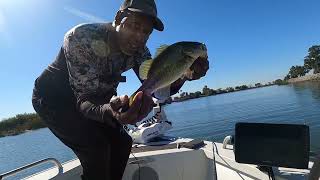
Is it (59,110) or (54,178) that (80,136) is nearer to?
(59,110)

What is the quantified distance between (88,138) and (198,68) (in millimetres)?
1054

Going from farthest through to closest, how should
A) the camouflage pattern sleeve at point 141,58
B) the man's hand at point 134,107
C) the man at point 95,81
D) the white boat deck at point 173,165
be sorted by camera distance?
1. the white boat deck at point 173,165
2. the camouflage pattern sleeve at point 141,58
3. the man at point 95,81
4. the man's hand at point 134,107

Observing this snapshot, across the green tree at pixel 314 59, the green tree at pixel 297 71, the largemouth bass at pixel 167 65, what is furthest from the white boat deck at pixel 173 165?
the green tree at pixel 297 71

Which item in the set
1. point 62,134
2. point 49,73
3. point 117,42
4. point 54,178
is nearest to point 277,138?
point 117,42

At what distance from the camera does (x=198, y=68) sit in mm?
2807

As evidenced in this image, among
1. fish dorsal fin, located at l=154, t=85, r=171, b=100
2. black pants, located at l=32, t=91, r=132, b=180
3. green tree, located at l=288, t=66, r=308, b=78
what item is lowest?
black pants, located at l=32, t=91, r=132, b=180

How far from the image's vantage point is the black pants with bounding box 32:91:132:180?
2.94 m

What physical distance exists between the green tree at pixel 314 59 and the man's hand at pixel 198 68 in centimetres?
9276

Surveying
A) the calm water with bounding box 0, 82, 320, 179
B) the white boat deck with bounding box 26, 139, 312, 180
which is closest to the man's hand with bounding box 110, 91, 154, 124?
the white boat deck with bounding box 26, 139, 312, 180

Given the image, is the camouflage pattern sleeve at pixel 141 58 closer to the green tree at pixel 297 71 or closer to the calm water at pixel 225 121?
the calm water at pixel 225 121

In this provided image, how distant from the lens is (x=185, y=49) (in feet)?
7.65

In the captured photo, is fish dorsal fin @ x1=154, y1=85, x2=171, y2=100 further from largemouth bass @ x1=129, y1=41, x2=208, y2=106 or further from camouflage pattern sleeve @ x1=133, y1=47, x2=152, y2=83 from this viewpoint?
camouflage pattern sleeve @ x1=133, y1=47, x2=152, y2=83

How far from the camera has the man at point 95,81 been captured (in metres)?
2.76

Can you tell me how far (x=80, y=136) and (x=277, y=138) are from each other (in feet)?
5.67
